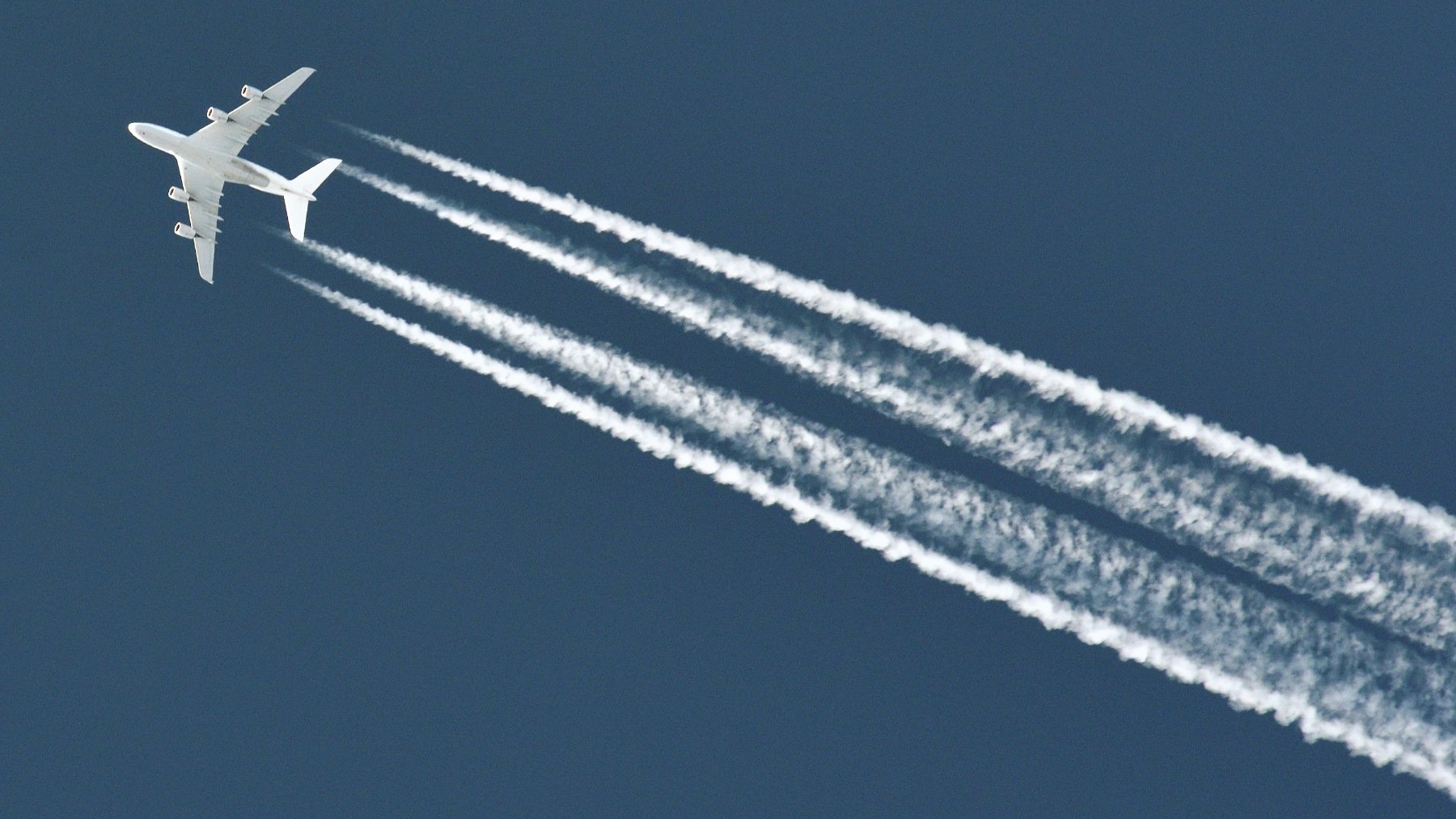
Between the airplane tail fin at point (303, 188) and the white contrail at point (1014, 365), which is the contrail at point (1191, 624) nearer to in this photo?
the white contrail at point (1014, 365)

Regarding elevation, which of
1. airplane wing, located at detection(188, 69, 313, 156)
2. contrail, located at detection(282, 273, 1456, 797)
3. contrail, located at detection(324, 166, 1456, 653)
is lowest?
contrail, located at detection(282, 273, 1456, 797)

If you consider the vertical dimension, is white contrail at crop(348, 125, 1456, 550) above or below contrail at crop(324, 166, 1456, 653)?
above

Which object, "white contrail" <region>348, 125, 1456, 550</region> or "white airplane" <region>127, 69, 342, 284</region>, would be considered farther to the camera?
"white airplane" <region>127, 69, 342, 284</region>

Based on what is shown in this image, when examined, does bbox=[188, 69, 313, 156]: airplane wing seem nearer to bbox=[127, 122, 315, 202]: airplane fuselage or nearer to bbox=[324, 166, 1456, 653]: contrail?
bbox=[127, 122, 315, 202]: airplane fuselage

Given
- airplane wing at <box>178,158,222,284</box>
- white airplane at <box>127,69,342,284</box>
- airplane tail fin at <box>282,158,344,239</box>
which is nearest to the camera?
airplane tail fin at <box>282,158,344,239</box>

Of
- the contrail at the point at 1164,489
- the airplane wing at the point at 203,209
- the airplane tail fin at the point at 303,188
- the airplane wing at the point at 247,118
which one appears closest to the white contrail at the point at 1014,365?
the contrail at the point at 1164,489

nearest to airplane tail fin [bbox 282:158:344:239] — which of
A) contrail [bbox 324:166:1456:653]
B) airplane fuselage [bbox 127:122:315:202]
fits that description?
airplane fuselage [bbox 127:122:315:202]

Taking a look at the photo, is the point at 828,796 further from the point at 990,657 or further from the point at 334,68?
the point at 334,68

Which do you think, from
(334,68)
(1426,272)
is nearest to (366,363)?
(334,68)
